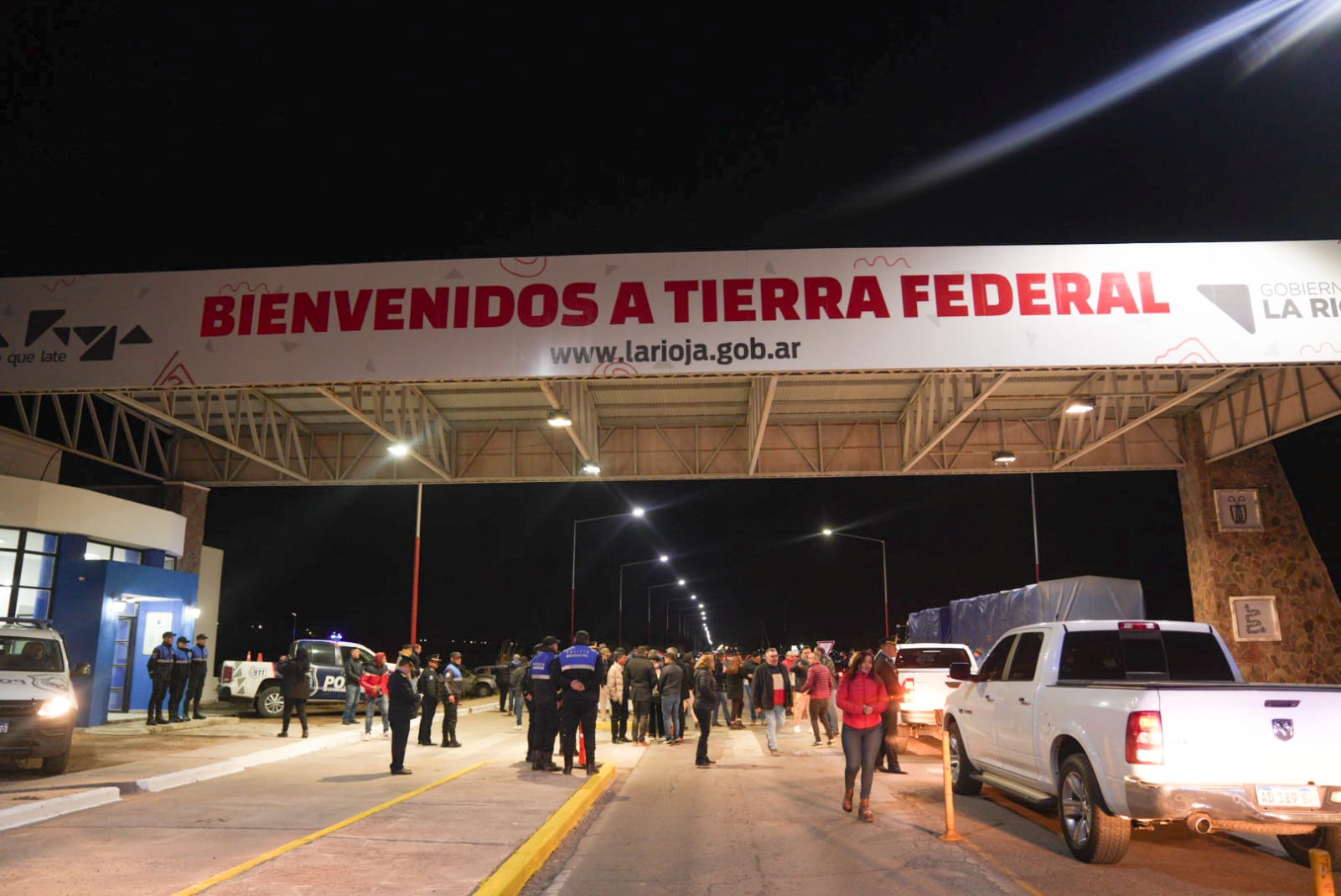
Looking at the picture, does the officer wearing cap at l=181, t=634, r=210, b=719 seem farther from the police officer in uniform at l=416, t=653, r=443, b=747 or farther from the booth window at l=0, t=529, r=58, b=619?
the police officer in uniform at l=416, t=653, r=443, b=747

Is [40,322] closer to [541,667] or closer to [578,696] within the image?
[541,667]

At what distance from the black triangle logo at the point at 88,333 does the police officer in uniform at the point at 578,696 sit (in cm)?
804

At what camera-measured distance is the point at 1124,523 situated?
38.8 metres

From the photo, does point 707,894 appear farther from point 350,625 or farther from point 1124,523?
point 350,625

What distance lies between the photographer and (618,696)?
19.1m

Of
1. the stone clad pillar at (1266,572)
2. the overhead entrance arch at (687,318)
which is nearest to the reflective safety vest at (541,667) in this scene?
the overhead entrance arch at (687,318)

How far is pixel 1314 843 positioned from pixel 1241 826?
3.85 ft

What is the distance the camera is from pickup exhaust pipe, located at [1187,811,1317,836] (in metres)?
7.33

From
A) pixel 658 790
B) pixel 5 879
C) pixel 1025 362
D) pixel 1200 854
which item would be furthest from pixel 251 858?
pixel 1025 362

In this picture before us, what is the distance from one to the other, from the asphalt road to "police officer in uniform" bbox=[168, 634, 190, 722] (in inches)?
350

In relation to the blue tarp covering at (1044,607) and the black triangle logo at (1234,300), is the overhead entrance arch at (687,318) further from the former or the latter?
the blue tarp covering at (1044,607)

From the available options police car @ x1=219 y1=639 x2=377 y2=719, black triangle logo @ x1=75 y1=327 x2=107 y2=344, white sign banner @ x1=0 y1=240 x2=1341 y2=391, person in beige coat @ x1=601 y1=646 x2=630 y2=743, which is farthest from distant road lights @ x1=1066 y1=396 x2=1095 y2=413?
police car @ x1=219 y1=639 x2=377 y2=719

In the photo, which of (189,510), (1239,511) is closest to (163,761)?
(189,510)

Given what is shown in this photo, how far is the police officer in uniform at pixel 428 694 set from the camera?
16953mm
